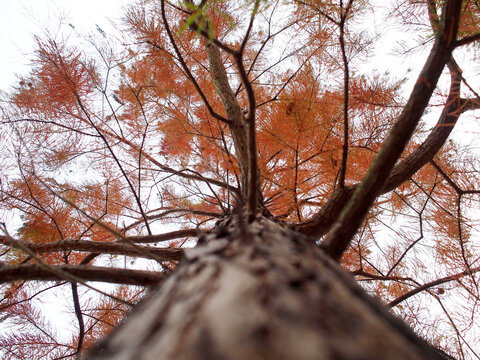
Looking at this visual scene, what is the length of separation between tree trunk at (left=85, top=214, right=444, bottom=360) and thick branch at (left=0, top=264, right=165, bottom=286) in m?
0.22

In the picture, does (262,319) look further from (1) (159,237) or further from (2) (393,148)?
(1) (159,237)

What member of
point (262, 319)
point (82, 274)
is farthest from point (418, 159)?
point (82, 274)

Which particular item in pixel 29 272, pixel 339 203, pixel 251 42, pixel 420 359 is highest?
pixel 251 42

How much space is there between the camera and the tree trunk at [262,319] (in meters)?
0.31

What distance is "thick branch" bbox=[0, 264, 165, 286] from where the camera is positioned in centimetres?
65

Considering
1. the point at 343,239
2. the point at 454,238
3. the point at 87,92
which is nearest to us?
the point at 343,239

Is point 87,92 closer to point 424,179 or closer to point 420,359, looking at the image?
point 420,359

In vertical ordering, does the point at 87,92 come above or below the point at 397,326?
above

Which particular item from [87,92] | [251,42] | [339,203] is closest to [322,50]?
[251,42]

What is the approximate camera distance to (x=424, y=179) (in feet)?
7.57

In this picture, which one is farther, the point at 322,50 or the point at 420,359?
the point at 322,50

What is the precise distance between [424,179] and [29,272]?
2723 mm

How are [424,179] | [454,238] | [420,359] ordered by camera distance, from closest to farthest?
[420,359] < [454,238] < [424,179]

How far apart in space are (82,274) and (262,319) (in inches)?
21.3
